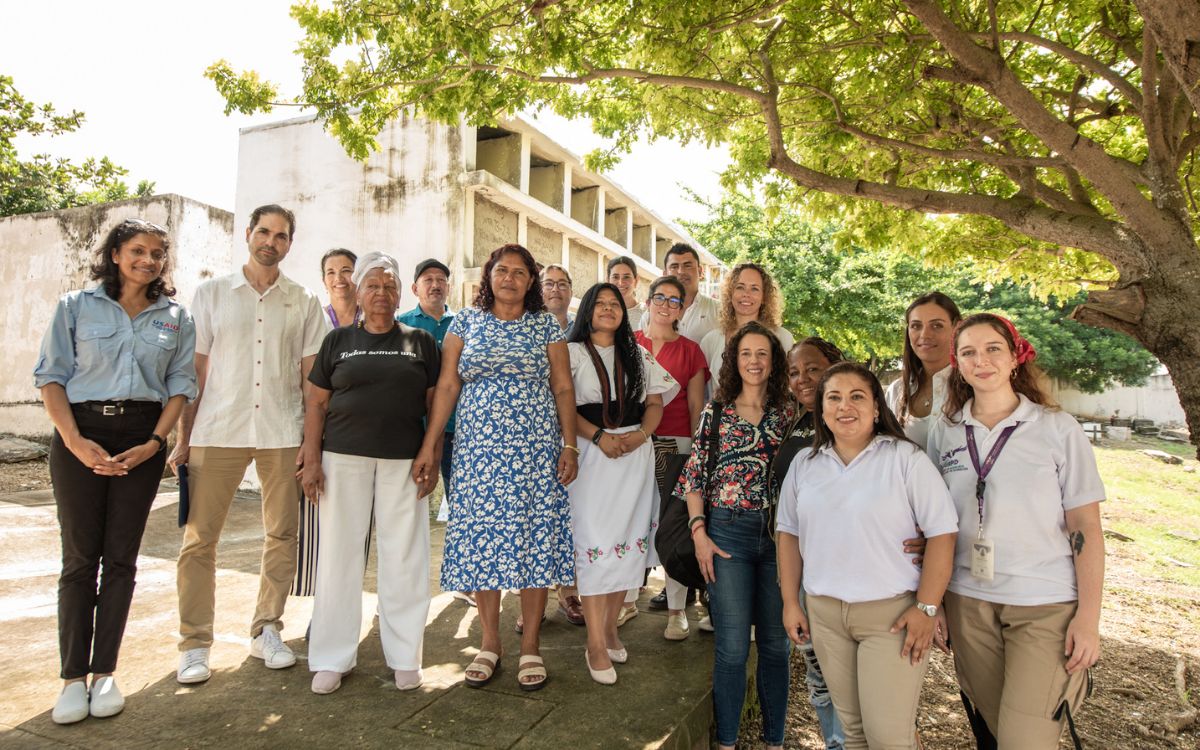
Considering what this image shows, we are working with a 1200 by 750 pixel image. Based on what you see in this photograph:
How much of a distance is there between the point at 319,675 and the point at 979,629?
2.76 metres

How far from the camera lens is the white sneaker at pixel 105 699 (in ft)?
9.37

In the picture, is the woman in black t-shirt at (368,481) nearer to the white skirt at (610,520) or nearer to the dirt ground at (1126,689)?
the white skirt at (610,520)

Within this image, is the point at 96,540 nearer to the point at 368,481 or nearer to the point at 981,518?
the point at 368,481

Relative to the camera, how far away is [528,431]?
336cm

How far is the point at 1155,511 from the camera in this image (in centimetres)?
1316

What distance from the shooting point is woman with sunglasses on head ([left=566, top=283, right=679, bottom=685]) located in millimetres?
3455

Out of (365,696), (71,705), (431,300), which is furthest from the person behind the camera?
(431,300)

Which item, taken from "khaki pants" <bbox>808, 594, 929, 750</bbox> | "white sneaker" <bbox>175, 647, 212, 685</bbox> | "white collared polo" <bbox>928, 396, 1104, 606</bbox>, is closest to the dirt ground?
"khaki pants" <bbox>808, 594, 929, 750</bbox>

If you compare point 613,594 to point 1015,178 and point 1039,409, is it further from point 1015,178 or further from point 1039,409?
point 1015,178

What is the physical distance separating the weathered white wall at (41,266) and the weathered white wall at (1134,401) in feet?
111

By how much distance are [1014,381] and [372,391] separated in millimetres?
2721

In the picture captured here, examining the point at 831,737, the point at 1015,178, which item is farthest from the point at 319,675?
the point at 1015,178

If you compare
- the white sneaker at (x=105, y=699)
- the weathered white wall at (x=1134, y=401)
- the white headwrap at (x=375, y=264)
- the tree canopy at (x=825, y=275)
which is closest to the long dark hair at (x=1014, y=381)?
the white headwrap at (x=375, y=264)

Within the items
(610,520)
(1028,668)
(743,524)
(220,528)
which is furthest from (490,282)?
(1028,668)
